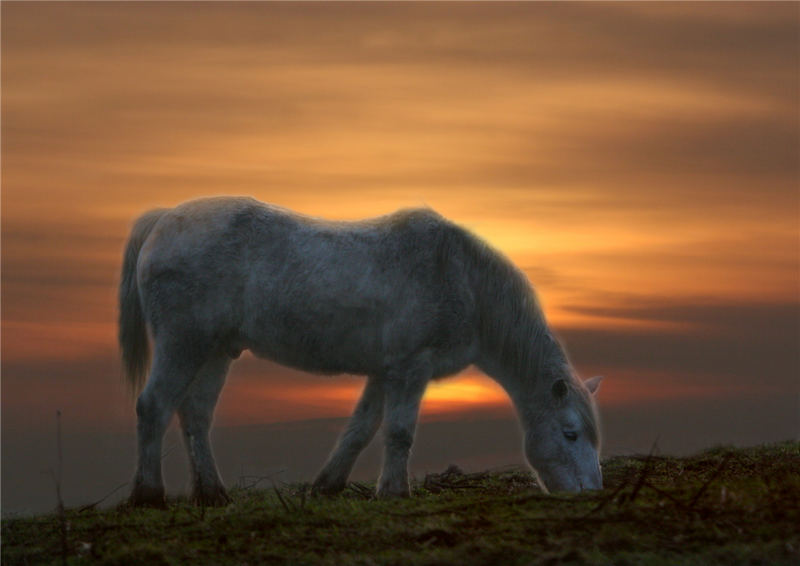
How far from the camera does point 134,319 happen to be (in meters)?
10.3

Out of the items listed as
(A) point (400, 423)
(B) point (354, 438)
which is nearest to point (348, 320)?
(A) point (400, 423)

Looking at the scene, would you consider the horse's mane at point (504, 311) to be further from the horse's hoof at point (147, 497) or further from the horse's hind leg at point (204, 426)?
the horse's hoof at point (147, 497)

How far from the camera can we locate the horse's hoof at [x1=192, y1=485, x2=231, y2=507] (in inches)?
379

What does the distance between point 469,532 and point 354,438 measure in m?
3.35

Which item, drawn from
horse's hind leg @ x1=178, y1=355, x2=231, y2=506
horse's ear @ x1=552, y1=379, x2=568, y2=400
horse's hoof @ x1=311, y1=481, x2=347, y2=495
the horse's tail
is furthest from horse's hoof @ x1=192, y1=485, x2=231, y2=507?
horse's ear @ x1=552, y1=379, x2=568, y2=400

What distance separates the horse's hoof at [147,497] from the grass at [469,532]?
2.87 feet

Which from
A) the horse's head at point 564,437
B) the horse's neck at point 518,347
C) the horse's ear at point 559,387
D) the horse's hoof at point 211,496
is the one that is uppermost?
the horse's neck at point 518,347

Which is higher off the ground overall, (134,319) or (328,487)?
(134,319)

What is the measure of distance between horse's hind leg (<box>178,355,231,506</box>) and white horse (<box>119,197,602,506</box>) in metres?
0.01

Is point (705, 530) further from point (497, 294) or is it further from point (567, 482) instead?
point (497, 294)

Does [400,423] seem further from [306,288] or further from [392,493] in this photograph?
[306,288]

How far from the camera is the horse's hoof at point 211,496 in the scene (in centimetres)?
963

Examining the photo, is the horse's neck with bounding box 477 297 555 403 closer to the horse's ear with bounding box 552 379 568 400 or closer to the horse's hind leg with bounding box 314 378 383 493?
the horse's ear with bounding box 552 379 568 400

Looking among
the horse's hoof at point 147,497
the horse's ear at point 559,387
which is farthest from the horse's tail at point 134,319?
the horse's ear at point 559,387
